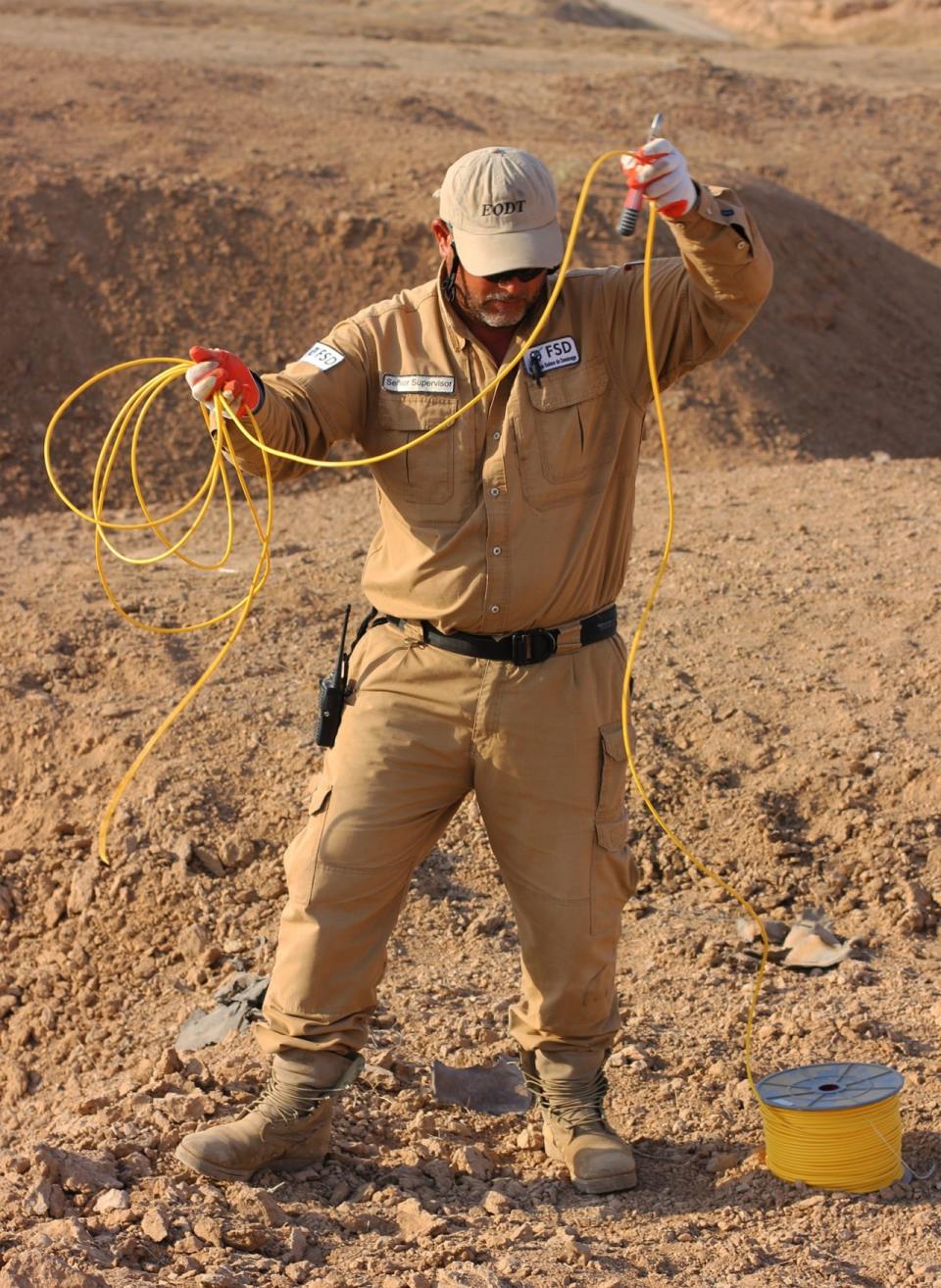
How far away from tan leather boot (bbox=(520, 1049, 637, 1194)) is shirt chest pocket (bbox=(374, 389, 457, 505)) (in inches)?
51.0

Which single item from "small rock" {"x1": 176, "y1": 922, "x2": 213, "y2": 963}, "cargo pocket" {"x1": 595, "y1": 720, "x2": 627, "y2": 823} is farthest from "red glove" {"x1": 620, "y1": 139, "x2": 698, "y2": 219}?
"small rock" {"x1": 176, "y1": 922, "x2": 213, "y2": 963}

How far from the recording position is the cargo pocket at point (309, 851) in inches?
131

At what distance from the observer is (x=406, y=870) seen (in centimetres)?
341

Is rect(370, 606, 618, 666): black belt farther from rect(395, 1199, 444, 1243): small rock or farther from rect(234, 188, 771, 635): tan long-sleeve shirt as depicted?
rect(395, 1199, 444, 1243): small rock

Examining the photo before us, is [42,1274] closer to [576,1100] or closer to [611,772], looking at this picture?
[576,1100]

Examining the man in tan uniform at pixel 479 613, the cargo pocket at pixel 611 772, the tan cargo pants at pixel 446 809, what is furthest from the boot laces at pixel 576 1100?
the cargo pocket at pixel 611 772

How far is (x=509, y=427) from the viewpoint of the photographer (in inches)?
128

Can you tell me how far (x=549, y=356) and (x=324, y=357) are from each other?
0.48 metres

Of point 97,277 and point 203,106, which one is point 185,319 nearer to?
point 97,277

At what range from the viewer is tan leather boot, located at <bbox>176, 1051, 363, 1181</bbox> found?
3383 mm

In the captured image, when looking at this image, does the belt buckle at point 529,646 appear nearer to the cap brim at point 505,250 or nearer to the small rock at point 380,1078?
the cap brim at point 505,250

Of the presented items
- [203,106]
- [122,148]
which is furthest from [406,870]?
[203,106]

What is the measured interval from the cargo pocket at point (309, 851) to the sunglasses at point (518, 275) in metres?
1.11

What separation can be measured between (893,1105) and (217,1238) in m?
1.46
